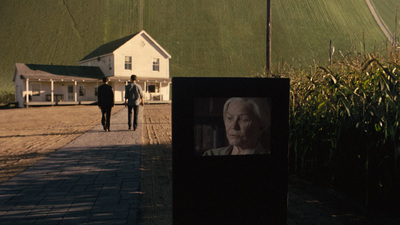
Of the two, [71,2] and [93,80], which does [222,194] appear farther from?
[71,2]

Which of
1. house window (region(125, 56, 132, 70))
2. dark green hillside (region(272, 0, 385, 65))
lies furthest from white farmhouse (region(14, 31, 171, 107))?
dark green hillside (region(272, 0, 385, 65))

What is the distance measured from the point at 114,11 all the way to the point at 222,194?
105 m

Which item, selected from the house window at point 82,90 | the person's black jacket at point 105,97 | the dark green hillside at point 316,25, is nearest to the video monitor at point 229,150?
the person's black jacket at point 105,97

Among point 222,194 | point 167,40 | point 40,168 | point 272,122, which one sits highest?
point 167,40

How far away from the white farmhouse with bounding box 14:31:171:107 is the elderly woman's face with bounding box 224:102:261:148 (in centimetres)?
3470

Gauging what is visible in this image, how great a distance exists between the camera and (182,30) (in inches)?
3701

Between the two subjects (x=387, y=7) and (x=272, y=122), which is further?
(x=387, y=7)

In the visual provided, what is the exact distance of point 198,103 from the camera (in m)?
2.60

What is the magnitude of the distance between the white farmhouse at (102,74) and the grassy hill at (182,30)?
46606 millimetres

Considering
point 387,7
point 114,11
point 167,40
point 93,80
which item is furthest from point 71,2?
point 387,7

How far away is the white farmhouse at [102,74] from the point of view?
117 feet

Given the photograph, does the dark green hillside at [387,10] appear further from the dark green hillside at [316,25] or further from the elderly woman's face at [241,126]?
the elderly woman's face at [241,126]

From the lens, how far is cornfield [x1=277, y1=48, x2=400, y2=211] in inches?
151

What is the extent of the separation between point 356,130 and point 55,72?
38040mm
